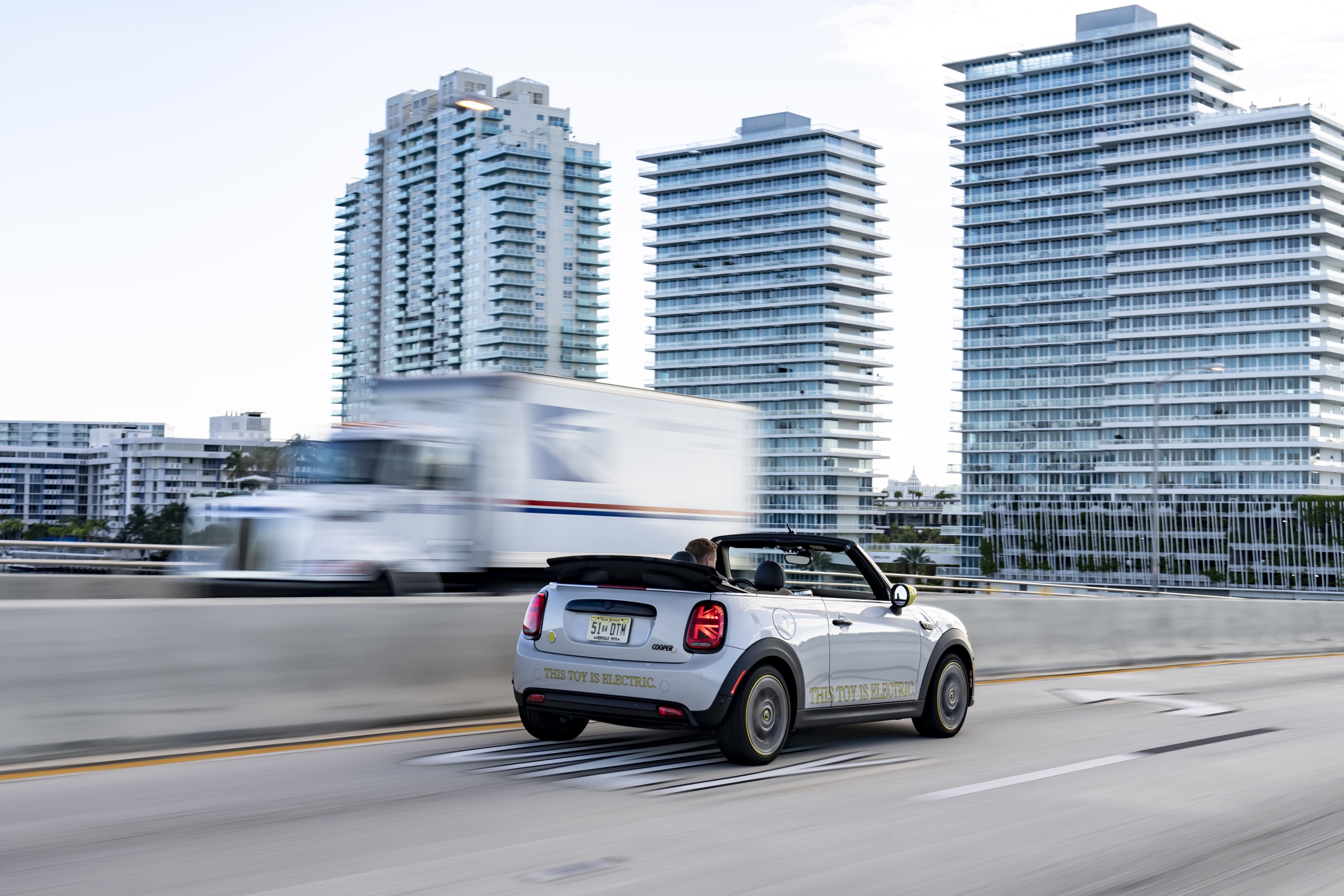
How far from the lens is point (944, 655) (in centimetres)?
988

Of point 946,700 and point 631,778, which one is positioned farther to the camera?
point 946,700

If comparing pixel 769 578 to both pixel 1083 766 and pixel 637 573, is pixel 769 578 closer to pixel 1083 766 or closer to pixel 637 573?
pixel 637 573

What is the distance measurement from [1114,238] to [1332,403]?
3048 centimetres

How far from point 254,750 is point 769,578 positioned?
3.43 meters

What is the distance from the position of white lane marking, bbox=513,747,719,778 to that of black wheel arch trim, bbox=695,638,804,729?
756 mm

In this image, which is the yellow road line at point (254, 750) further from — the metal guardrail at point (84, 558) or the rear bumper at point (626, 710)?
the metal guardrail at point (84, 558)

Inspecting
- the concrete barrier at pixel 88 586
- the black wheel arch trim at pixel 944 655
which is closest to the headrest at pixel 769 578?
the black wheel arch trim at pixel 944 655

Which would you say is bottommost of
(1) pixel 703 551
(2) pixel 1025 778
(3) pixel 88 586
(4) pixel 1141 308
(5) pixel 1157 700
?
→ (5) pixel 1157 700

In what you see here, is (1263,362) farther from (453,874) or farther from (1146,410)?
(453,874)

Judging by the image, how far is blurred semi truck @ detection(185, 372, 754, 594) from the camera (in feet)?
56.9

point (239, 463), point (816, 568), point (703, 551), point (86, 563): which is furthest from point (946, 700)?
point (239, 463)

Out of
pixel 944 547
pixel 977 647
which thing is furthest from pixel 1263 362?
pixel 977 647

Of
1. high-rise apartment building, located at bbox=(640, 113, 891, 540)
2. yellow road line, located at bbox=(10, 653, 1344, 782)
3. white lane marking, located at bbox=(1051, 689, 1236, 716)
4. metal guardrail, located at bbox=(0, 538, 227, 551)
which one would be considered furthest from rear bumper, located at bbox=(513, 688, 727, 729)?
high-rise apartment building, located at bbox=(640, 113, 891, 540)

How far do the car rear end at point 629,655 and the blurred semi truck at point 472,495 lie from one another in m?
9.15
